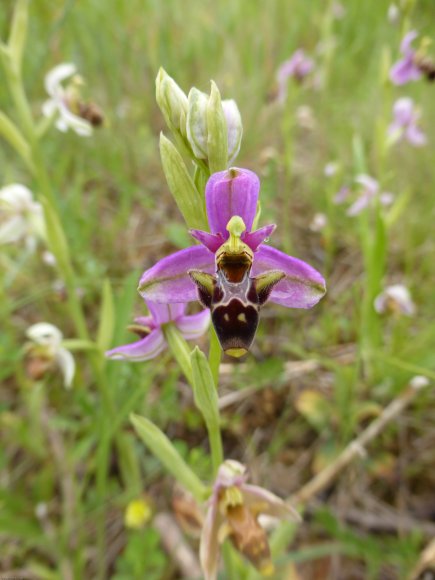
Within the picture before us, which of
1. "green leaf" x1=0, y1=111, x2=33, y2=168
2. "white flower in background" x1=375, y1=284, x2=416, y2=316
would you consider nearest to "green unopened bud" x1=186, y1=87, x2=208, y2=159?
"green leaf" x1=0, y1=111, x2=33, y2=168

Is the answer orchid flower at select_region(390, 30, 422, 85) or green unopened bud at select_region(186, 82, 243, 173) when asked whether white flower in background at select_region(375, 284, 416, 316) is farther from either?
green unopened bud at select_region(186, 82, 243, 173)

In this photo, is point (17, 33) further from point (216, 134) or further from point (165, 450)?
point (165, 450)

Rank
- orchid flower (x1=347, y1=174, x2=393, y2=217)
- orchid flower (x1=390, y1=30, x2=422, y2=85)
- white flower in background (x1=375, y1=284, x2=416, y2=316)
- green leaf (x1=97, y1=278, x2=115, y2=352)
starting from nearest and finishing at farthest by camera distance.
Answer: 1. green leaf (x1=97, y1=278, x2=115, y2=352)
2. white flower in background (x1=375, y1=284, x2=416, y2=316)
3. orchid flower (x1=390, y1=30, x2=422, y2=85)
4. orchid flower (x1=347, y1=174, x2=393, y2=217)

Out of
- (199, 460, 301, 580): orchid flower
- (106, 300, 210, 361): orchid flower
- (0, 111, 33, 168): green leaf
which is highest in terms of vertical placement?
(0, 111, 33, 168): green leaf

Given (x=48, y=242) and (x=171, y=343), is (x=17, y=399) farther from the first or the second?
(x=171, y=343)

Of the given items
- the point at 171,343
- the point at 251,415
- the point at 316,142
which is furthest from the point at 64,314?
the point at 316,142
